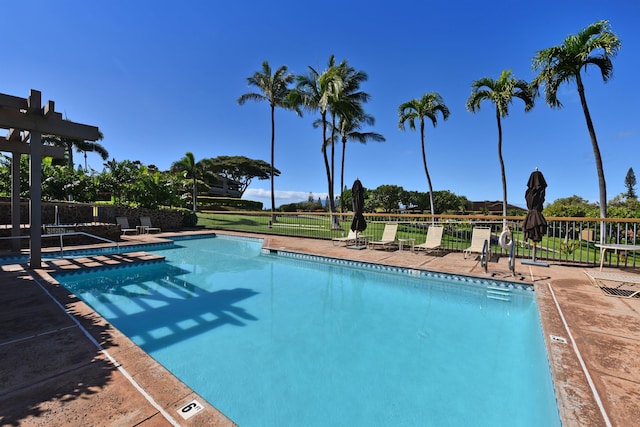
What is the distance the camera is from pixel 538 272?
6.14 meters

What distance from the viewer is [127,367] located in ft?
7.86

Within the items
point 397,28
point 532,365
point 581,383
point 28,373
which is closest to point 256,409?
point 28,373

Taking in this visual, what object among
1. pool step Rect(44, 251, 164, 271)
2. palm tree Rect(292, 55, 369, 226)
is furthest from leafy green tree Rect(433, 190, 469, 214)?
pool step Rect(44, 251, 164, 271)

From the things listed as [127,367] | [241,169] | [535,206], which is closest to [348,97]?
[535,206]

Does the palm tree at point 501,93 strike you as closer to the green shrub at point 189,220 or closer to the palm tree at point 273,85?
the palm tree at point 273,85

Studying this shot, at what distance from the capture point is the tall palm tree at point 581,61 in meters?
10.1

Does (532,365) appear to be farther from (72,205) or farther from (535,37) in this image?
(72,205)

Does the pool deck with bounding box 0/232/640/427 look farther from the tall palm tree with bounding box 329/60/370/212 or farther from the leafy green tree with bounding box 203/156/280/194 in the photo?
the leafy green tree with bounding box 203/156/280/194

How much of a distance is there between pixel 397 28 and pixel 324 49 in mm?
7226

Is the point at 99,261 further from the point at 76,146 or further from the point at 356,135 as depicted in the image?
the point at 76,146

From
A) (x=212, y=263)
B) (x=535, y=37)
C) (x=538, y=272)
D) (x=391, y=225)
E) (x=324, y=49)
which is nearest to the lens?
(x=538, y=272)

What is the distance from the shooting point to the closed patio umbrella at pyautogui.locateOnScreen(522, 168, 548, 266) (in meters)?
6.27

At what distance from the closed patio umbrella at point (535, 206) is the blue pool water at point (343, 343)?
1728 mm

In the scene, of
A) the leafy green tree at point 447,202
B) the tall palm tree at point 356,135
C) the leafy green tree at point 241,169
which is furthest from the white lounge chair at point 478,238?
the leafy green tree at point 241,169
